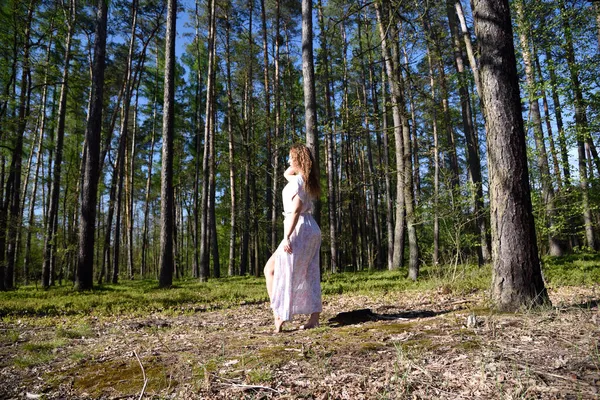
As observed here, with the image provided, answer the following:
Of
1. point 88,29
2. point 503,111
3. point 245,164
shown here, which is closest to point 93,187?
point 245,164

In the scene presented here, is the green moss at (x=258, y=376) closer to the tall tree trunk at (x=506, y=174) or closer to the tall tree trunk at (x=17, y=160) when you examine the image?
the tall tree trunk at (x=506, y=174)

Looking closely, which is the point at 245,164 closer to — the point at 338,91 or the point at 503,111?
the point at 503,111

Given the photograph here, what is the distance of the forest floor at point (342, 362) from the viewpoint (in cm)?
219

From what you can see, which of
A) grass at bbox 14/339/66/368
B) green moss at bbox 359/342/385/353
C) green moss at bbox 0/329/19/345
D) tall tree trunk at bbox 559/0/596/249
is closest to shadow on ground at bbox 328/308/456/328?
green moss at bbox 359/342/385/353

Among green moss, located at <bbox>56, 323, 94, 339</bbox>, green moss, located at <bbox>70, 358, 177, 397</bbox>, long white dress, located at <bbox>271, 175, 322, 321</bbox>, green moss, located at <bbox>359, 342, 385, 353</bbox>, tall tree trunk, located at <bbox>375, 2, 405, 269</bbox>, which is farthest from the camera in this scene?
tall tree trunk, located at <bbox>375, 2, 405, 269</bbox>

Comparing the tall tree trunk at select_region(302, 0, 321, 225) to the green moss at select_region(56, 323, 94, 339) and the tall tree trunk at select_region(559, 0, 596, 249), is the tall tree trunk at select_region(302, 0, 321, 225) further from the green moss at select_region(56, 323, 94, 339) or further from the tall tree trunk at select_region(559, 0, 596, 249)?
the tall tree trunk at select_region(559, 0, 596, 249)

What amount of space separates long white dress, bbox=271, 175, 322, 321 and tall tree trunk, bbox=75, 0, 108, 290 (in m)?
10.2

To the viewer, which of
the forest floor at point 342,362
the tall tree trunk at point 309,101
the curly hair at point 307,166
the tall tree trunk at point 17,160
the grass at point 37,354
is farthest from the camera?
the tall tree trunk at point 17,160

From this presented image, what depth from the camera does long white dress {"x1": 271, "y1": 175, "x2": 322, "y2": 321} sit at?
425cm

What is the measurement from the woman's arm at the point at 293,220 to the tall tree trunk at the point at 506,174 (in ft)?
7.19

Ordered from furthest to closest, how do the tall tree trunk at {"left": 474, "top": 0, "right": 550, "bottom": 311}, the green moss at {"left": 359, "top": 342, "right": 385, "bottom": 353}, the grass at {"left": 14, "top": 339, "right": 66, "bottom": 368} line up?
1. the tall tree trunk at {"left": 474, "top": 0, "right": 550, "bottom": 311}
2. the grass at {"left": 14, "top": 339, "right": 66, "bottom": 368}
3. the green moss at {"left": 359, "top": 342, "right": 385, "bottom": 353}

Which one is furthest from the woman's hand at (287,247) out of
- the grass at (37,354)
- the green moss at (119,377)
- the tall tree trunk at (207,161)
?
the tall tree trunk at (207,161)

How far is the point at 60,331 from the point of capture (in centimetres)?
500

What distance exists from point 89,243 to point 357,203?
1945 centimetres
